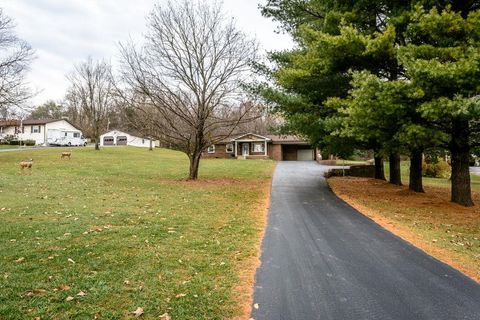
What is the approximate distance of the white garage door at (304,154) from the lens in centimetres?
5208

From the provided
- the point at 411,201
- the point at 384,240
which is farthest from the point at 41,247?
the point at 411,201

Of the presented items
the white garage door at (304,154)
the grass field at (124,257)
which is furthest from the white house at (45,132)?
the grass field at (124,257)

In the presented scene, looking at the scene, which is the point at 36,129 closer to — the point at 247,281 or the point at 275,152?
the point at 275,152

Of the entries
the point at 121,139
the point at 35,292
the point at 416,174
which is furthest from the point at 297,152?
the point at 35,292

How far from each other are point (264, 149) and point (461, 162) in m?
38.3

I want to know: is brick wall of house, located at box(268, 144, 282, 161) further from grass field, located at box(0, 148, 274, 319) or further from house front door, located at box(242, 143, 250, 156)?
grass field, located at box(0, 148, 274, 319)

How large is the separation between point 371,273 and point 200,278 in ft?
9.27

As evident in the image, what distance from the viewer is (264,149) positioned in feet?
166

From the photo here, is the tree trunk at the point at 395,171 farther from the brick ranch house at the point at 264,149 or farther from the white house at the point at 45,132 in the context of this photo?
the white house at the point at 45,132

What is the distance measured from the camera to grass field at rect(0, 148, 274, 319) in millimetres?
4520

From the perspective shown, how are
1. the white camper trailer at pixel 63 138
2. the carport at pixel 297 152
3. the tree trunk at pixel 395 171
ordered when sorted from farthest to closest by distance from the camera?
the white camper trailer at pixel 63 138 → the carport at pixel 297 152 → the tree trunk at pixel 395 171

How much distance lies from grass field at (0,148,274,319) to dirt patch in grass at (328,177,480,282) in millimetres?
3642

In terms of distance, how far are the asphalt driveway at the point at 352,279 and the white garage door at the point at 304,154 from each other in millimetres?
43414

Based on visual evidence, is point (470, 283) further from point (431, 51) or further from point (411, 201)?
point (411, 201)
